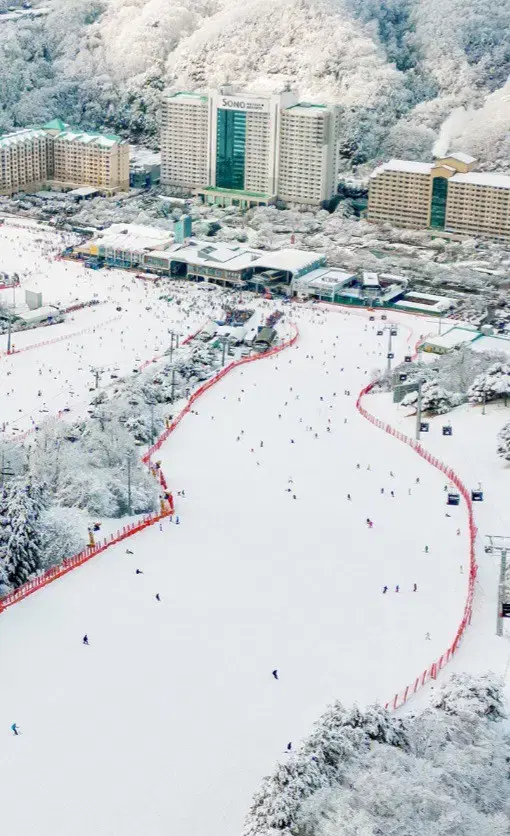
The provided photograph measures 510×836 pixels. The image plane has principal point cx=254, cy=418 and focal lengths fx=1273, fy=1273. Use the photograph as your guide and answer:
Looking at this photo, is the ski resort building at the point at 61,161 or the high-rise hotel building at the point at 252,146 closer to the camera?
the high-rise hotel building at the point at 252,146

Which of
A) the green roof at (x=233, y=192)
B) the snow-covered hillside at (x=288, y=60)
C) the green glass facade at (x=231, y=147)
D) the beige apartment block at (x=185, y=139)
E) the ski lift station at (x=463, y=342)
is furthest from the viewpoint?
the snow-covered hillside at (x=288, y=60)

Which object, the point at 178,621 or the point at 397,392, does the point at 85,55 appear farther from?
the point at 178,621

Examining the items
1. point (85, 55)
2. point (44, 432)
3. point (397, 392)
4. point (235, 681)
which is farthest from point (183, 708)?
point (85, 55)

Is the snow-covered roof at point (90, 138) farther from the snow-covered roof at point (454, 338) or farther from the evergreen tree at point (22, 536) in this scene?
the evergreen tree at point (22, 536)

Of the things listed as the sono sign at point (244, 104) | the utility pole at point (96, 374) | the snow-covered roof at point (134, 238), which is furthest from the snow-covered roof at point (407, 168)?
the utility pole at point (96, 374)

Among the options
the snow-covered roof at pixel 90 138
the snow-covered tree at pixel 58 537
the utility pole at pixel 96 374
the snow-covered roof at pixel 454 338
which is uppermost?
the snow-covered tree at pixel 58 537

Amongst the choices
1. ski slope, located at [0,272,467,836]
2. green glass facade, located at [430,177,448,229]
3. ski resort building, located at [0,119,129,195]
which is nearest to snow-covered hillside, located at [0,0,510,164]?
ski resort building, located at [0,119,129,195]

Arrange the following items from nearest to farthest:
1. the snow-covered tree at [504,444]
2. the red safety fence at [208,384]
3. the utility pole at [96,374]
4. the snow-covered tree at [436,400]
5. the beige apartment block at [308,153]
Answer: the snow-covered tree at [504,444], the red safety fence at [208,384], the snow-covered tree at [436,400], the utility pole at [96,374], the beige apartment block at [308,153]
